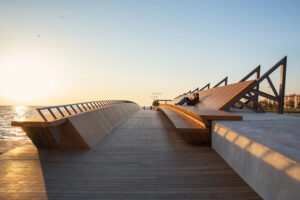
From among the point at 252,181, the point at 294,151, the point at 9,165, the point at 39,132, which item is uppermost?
the point at 294,151

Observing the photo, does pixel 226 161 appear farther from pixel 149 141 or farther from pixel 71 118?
pixel 71 118

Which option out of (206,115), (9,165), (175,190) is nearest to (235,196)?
(175,190)

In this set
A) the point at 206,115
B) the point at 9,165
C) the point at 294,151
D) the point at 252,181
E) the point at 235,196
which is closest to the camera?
the point at 294,151

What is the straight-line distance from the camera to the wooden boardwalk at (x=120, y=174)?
10.6ft

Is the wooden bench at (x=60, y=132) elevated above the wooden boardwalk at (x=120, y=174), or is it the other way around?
the wooden bench at (x=60, y=132)

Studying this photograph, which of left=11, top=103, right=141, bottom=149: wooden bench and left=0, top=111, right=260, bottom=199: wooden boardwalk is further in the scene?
left=11, top=103, right=141, bottom=149: wooden bench

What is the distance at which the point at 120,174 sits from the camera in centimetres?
400

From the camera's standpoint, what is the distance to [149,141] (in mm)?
6902

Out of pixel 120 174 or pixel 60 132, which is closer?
pixel 120 174

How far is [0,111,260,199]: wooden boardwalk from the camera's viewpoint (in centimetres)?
322

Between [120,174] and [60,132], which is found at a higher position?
[60,132]

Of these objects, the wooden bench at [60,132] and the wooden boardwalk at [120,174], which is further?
the wooden bench at [60,132]

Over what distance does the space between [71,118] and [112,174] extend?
8.65 feet

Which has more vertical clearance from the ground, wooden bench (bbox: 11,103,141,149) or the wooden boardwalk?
wooden bench (bbox: 11,103,141,149)
